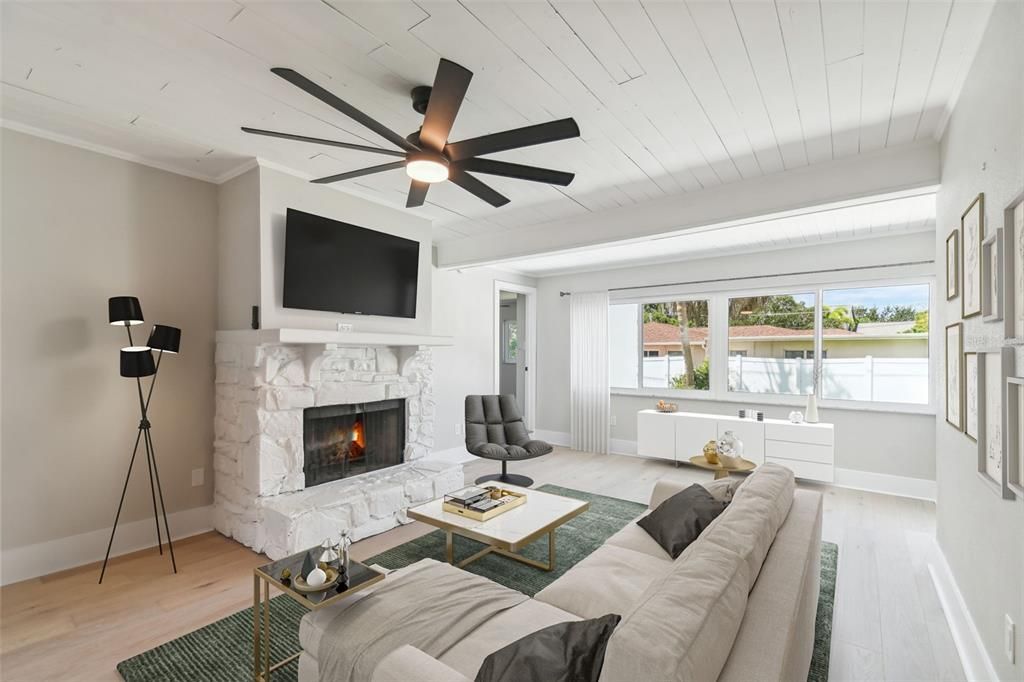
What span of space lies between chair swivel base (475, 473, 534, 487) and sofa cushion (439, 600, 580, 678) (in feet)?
9.37

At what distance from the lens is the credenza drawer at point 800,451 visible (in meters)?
4.61

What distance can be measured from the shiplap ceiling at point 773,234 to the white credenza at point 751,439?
1.84 meters

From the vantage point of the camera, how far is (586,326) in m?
6.35

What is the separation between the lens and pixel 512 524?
8.91 feet

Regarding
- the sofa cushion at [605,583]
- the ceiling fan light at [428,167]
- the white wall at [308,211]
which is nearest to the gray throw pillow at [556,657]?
the sofa cushion at [605,583]

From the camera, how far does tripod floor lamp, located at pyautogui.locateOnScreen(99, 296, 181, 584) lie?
2.85m

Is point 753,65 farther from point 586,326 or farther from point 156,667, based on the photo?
point 586,326

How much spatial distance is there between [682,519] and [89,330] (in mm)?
3734

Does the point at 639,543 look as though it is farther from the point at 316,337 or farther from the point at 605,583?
the point at 316,337

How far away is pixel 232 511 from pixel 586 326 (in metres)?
4.44

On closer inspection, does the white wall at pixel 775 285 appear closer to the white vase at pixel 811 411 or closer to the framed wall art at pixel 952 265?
the white vase at pixel 811 411

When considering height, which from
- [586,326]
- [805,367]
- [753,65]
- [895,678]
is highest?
[753,65]

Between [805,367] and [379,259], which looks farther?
[805,367]

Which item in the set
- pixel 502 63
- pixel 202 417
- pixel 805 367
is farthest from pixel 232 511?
pixel 805 367
